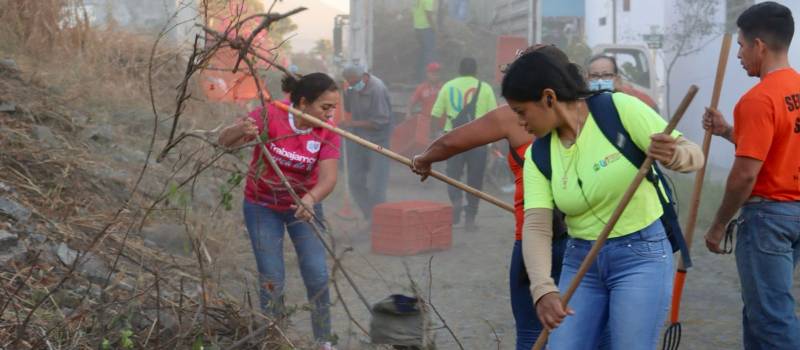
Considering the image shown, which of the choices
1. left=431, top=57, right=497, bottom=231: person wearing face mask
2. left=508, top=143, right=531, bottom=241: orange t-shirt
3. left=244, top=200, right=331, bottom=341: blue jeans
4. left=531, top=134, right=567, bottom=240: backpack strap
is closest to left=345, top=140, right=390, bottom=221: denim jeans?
left=431, top=57, right=497, bottom=231: person wearing face mask

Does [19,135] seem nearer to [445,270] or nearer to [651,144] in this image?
[445,270]

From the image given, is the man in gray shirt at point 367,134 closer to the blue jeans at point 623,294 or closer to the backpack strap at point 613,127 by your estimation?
the blue jeans at point 623,294

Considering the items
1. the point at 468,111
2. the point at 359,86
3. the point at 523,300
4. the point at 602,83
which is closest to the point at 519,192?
the point at 523,300

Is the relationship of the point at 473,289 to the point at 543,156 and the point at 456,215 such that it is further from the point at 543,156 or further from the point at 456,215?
the point at 543,156

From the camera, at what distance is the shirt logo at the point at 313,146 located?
5663mm

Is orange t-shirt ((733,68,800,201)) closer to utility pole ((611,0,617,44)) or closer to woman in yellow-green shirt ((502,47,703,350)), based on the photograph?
woman in yellow-green shirt ((502,47,703,350))

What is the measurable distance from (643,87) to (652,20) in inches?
280

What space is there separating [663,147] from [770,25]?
1.61m

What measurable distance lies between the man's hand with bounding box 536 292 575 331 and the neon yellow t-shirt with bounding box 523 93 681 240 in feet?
0.92

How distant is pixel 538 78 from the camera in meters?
3.44

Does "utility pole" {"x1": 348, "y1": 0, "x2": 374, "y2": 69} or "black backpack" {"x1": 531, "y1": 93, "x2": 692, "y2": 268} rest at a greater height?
"utility pole" {"x1": 348, "y1": 0, "x2": 374, "y2": 69}

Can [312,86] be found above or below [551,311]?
above

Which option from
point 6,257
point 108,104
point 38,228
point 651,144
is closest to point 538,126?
point 651,144

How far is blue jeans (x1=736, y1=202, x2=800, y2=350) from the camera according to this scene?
4.48 m
